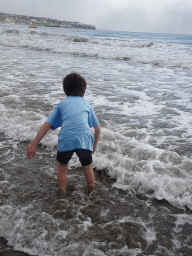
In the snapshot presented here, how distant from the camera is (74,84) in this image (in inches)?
90.3

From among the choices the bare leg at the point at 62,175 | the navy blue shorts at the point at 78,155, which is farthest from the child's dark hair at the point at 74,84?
the bare leg at the point at 62,175

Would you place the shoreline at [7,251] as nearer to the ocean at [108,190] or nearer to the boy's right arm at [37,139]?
the ocean at [108,190]

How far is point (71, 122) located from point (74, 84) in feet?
1.45

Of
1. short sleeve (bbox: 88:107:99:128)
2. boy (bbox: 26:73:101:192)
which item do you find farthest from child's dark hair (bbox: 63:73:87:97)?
short sleeve (bbox: 88:107:99:128)

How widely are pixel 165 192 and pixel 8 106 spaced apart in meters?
4.46

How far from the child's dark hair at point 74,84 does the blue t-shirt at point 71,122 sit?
0.07 metres

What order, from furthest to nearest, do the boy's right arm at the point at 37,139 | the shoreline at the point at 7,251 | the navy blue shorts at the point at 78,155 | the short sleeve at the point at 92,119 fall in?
the short sleeve at the point at 92,119 < the navy blue shorts at the point at 78,155 < the boy's right arm at the point at 37,139 < the shoreline at the point at 7,251

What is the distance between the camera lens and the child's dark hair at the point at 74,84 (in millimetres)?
2271

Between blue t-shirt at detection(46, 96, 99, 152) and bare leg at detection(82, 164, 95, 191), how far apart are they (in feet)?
0.97

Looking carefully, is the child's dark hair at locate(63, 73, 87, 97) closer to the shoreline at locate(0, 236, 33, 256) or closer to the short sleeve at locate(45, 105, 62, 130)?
Result: the short sleeve at locate(45, 105, 62, 130)

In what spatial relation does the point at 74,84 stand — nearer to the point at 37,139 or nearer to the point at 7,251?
the point at 37,139

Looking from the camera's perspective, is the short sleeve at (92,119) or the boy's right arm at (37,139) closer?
the boy's right arm at (37,139)

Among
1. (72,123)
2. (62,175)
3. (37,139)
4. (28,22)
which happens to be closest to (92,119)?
(72,123)

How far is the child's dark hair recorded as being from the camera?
2.27 metres
